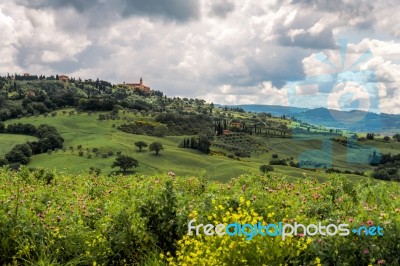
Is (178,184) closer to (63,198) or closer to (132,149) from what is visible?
(63,198)

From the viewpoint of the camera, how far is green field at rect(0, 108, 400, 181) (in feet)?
359

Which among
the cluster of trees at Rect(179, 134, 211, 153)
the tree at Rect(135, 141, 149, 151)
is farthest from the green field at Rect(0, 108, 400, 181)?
the cluster of trees at Rect(179, 134, 211, 153)

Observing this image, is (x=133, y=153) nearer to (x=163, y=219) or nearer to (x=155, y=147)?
(x=155, y=147)

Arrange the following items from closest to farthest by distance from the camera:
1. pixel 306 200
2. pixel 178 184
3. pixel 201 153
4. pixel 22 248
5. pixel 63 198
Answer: pixel 22 248
pixel 306 200
pixel 63 198
pixel 178 184
pixel 201 153

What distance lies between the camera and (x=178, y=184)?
13977 mm

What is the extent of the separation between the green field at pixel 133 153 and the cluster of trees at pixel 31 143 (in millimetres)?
3288

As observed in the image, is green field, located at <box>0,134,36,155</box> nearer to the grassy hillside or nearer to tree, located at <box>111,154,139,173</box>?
tree, located at <box>111,154,139,173</box>

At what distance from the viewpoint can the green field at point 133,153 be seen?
10928 centimetres

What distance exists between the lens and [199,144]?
148m

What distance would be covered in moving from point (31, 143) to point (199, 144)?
53.6 meters

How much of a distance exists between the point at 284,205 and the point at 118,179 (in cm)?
908

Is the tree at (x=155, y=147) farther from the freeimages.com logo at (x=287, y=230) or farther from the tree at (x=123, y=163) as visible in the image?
the freeimages.com logo at (x=287, y=230)

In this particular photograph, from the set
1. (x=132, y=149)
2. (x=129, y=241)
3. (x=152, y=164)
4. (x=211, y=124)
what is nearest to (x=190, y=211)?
(x=129, y=241)

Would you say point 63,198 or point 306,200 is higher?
point 306,200
